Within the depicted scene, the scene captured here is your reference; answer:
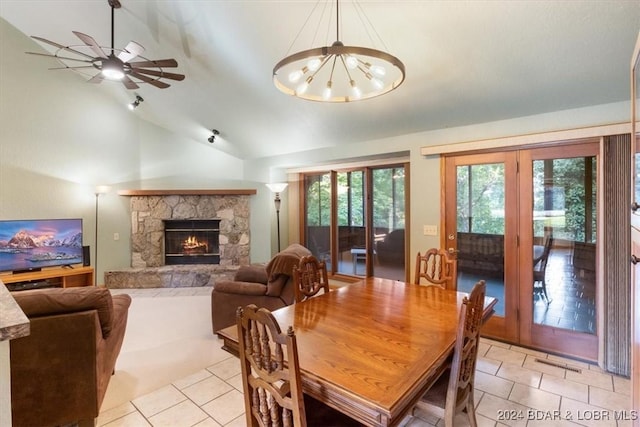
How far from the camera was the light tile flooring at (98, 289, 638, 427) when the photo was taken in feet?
6.76

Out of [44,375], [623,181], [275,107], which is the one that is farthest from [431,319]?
[275,107]

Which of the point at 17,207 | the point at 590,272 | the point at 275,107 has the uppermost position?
the point at 275,107

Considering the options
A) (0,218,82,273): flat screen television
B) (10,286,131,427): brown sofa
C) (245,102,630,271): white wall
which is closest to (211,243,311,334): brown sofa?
(10,286,131,427): brown sofa

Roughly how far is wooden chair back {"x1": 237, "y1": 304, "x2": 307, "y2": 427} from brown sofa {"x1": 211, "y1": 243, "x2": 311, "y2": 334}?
1796 millimetres

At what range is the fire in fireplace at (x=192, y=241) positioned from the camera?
6.11m

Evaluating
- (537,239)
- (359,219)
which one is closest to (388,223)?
(359,219)

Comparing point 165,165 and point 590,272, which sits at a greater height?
point 165,165

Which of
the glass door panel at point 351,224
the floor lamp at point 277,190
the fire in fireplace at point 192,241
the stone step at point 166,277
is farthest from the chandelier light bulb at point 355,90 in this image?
the fire in fireplace at point 192,241

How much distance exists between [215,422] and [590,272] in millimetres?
3345

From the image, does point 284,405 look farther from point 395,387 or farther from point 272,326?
point 395,387

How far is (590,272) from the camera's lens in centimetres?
282

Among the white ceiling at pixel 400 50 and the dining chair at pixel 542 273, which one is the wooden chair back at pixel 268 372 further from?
the dining chair at pixel 542 273

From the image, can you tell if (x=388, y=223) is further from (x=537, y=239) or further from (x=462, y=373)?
(x=462, y=373)

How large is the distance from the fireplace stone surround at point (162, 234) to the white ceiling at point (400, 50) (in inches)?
83.9
